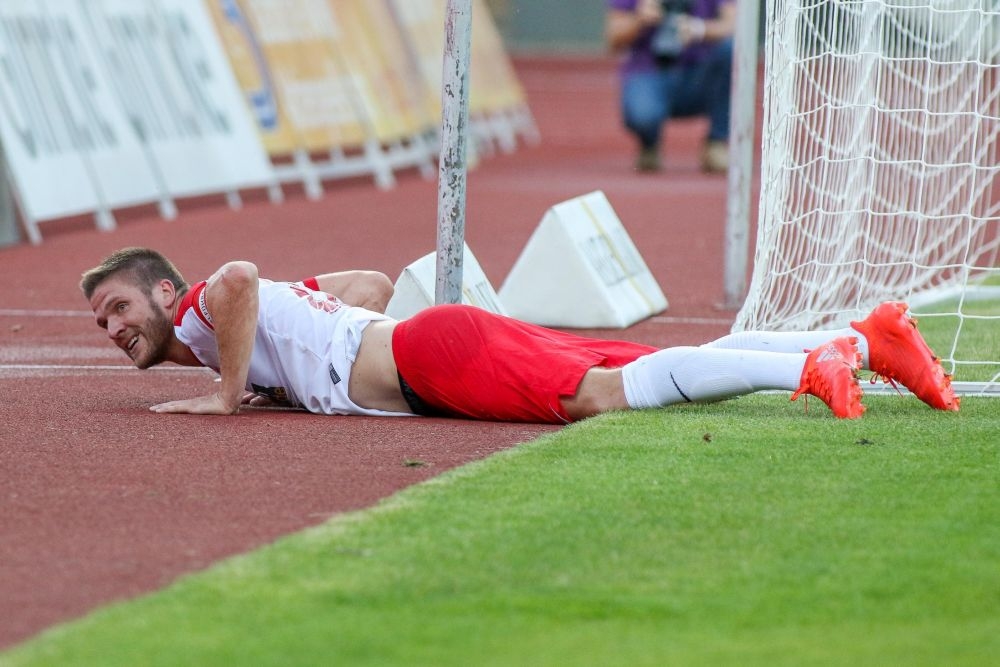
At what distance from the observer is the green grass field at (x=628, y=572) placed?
3139mm

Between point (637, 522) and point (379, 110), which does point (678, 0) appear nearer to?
Result: point (379, 110)

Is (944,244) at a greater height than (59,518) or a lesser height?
lesser

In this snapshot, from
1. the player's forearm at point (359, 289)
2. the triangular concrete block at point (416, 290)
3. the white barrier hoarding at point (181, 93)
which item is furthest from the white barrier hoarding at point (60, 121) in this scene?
the player's forearm at point (359, 289)

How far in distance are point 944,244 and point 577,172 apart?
833 cm

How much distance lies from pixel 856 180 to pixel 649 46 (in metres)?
8.61

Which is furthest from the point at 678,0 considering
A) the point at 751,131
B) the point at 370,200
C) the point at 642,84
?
the point at 751,131

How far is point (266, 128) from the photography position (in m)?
14.8

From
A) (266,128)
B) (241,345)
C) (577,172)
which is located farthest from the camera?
(577,172)

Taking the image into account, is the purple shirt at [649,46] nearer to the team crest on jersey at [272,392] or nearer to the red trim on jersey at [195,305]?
the team crest on jersey at [272,392]

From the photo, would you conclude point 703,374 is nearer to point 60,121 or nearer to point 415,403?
point 415,403

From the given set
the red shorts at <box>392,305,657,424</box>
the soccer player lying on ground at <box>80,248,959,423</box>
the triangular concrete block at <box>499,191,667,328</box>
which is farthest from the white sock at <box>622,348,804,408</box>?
the triangular concrete block at <box>499,191,667,328</box>

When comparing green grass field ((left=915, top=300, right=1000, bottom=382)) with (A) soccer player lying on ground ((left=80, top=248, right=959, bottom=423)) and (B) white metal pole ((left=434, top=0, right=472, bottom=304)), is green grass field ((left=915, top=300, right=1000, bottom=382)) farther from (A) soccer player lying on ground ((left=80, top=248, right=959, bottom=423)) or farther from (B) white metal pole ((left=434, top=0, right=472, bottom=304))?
(B) white metal pole ((left=434, top=0, right=472, bottom=304))

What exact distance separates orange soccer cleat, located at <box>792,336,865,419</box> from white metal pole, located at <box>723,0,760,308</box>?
Answer: 3593mm

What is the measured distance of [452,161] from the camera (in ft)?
21.2
